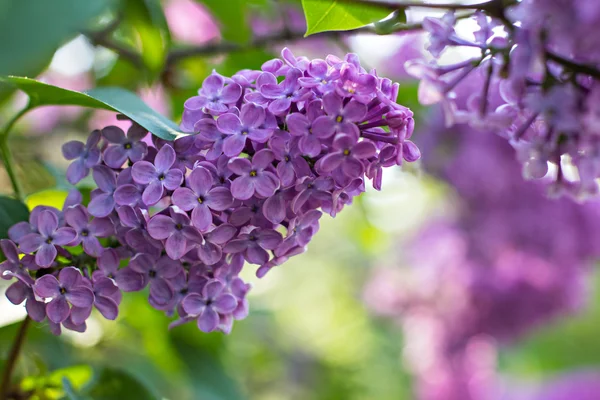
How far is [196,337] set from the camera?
3.30 ft

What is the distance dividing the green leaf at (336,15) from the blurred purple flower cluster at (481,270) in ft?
3.57

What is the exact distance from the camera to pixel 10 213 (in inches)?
19.8

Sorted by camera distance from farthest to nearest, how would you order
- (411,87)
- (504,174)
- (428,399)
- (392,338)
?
(392,338) < (428,399) < (504,174) < (411,87)

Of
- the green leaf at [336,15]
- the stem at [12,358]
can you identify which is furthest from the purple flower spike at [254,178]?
the stem at [12,358]

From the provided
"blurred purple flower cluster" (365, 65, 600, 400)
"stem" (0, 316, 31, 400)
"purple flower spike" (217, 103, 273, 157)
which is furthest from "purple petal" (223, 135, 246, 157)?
"blurred purple flower cluster" (365, 65, 600, 400)

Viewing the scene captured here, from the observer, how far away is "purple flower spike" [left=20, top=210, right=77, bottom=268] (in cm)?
46

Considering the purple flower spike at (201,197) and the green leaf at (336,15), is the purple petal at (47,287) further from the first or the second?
the green leaf at (336,15)

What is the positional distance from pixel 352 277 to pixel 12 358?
215 centimetres

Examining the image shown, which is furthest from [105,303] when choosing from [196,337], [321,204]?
[196,337]

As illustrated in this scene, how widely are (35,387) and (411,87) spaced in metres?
0.60

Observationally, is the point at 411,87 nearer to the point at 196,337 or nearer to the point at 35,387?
the point at 196,337

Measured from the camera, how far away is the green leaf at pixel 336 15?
0.49 meters

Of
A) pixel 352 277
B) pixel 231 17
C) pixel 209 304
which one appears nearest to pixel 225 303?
pixel 209 304

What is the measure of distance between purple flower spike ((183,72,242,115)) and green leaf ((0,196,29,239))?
0.48 ft
